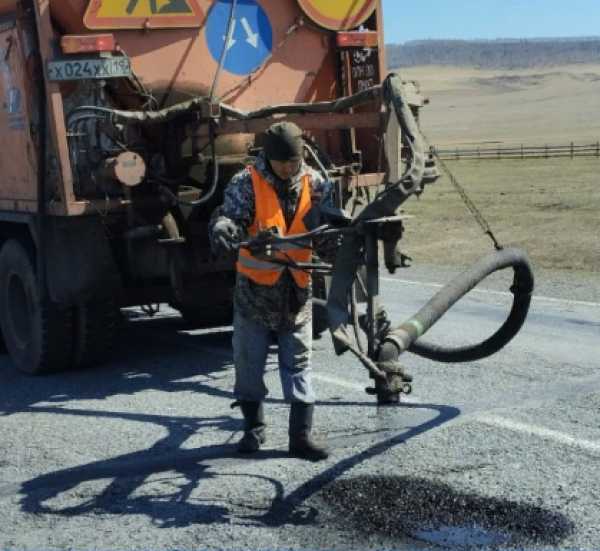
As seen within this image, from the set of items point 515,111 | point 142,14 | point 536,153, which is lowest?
point 515,111

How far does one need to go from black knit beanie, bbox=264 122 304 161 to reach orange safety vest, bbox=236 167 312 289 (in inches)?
7.1

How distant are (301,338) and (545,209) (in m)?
15.6

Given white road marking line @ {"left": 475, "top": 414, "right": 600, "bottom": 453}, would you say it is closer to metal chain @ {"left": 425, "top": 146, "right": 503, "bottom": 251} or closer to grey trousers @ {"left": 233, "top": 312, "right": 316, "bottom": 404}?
metal chain @ {"left": 425, "top": 146, "right": 503, "bottom": 251}

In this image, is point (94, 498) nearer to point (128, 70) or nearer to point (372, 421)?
point (372, 421)


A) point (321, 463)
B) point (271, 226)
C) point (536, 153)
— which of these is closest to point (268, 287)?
point (271, 226)

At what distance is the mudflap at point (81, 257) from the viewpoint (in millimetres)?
8133

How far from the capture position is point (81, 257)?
320 inches

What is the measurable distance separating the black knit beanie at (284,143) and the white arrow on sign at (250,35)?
295cm

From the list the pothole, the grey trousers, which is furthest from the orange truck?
the pothole

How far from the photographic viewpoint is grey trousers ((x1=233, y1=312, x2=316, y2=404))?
19.9ft

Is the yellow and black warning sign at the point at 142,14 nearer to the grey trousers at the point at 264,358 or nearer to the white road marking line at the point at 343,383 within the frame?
the white road marking line at the point at 343,383

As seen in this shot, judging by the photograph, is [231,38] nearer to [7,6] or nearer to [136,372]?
[7,6]

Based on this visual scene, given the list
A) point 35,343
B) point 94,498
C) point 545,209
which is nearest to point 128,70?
point 35,343

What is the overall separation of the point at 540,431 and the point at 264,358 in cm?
153
